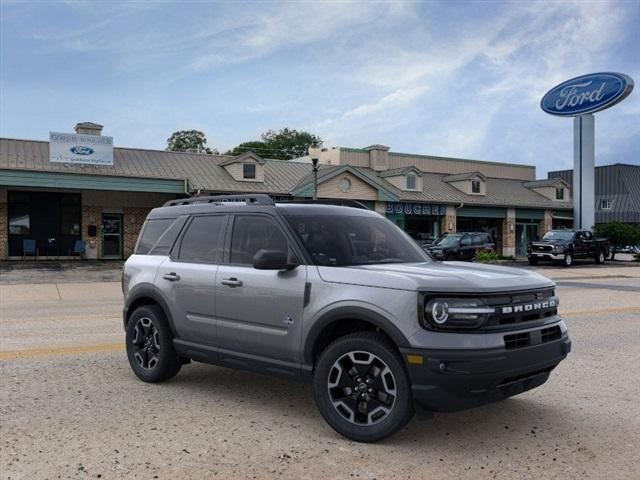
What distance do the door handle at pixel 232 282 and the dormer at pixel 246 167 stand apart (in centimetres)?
2739

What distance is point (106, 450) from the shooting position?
168 inches

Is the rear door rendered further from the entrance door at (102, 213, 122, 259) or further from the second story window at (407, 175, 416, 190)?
the second story window at (407, 175, 416, 190)

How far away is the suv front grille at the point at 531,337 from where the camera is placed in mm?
4285

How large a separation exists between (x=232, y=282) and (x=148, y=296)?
1.34 metres

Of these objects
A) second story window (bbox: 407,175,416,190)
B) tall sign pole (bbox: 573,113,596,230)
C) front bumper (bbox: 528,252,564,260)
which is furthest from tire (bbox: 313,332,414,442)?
tall sign pole (bbox: 573,113,596,230)

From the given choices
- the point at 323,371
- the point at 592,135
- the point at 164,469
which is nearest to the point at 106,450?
the point at 164,469

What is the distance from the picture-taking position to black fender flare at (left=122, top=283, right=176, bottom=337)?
593cm

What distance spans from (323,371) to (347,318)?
444 millimetres

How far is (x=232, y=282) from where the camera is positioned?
5.30m

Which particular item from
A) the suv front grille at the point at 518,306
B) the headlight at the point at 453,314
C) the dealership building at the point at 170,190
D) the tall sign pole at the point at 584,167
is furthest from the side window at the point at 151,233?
the tall sign pole at the point at 584,167

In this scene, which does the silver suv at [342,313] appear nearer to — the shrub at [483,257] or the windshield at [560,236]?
the shrub at [483,257]

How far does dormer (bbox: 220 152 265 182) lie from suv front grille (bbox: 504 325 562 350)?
28506 millimetres

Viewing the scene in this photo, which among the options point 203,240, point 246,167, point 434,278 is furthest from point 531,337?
point 246,167

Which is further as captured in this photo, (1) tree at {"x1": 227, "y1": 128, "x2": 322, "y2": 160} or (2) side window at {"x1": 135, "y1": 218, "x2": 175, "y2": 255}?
(1) tree at {"x1": 227, "y1": 128, "x2": 322, "y2": 160}
